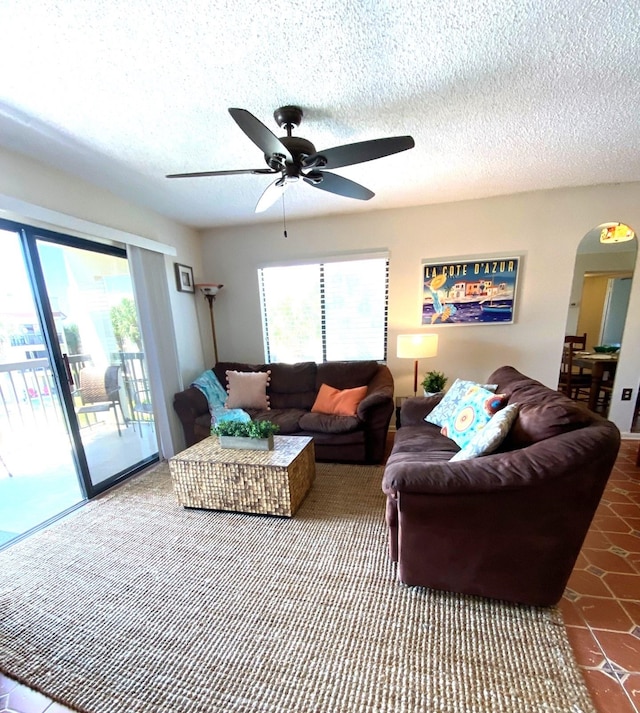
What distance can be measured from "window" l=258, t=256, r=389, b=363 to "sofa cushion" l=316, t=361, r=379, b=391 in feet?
1.11

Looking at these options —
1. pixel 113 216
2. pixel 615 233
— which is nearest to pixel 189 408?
pixel 113 216

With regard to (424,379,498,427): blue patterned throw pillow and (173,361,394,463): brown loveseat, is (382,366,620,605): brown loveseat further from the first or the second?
(173,361,394,463): brown loveseat

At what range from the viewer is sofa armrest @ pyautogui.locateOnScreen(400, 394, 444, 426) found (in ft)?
8.19

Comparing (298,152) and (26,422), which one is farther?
(26,422)

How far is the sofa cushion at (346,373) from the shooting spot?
10.3 feet

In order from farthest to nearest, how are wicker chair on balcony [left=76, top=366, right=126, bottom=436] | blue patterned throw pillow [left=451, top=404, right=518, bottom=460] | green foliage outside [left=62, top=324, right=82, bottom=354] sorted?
wicker chair on balcony [left=76, top=366, right=126, bottom=436] < green foliage outside [left=62, top=324, right=82, bottom=354] < blue patterned throw pillow [left=451, top=404, right=518, bottom=460]

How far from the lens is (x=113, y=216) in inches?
101

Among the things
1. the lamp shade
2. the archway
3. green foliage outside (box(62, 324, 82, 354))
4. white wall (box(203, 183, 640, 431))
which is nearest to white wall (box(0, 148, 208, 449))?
white wall (box(203, 183, 640, 431))

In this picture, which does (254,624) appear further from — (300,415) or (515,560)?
(300,415)

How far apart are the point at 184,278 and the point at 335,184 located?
2.33 m

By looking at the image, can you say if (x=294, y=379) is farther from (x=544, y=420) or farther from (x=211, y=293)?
(x=544, y=420)

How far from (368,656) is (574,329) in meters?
5.93

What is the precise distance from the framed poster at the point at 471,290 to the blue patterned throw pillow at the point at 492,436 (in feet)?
5.97

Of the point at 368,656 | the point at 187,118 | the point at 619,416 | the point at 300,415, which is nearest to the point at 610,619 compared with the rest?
the point at 368,656
